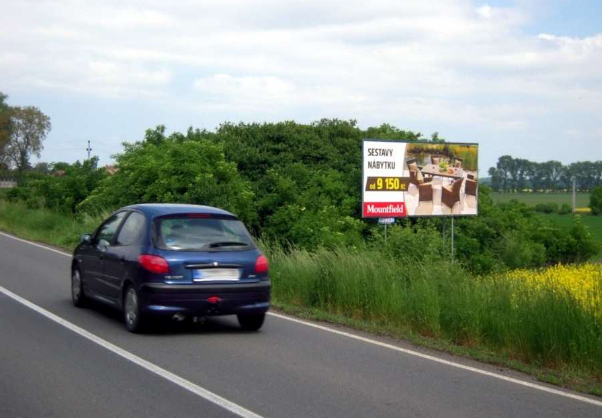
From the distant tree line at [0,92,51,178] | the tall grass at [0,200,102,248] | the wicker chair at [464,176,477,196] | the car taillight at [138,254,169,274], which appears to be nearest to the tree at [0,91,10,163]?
the distant tree line at [0,92,51,178]

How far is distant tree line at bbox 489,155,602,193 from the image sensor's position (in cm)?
5534

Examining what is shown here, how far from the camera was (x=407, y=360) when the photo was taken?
30.7 ft

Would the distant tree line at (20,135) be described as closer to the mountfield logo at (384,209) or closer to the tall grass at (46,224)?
the tall grass at (46,224)

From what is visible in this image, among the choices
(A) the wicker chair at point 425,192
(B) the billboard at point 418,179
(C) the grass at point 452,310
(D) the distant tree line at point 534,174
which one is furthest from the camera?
(D) the distant tree line at point 534,174

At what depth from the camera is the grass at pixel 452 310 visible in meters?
9.12

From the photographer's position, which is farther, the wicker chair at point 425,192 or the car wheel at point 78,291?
the wicker chair at point 425,192

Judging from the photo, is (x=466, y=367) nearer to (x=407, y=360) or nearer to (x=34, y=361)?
(x=407, y=360)

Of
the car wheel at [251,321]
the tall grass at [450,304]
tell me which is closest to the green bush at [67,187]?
the tall grass at [450,304]

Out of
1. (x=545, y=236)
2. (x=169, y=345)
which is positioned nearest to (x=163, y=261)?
(x=169, y=345)

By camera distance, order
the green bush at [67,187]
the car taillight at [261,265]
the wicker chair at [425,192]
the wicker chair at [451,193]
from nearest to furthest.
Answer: the car taillight at [261,265] < the wicker chair at [425,192] < the wicker chair at [451,193] < the green bush at [67,187]

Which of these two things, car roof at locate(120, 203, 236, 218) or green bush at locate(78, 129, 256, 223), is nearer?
car roof at locate(120, 203, 236, 218)

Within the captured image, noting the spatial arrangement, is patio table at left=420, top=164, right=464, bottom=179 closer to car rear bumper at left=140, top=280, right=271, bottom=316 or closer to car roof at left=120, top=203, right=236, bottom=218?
car roof at left=120, top=203, right=236, bottom=218

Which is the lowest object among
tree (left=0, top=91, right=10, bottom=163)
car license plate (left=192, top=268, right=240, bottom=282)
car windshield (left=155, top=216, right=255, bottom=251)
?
car license plate (left=192, top=268, right=240, bottom=282)

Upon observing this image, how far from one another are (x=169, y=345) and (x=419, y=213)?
13614 millimetres
